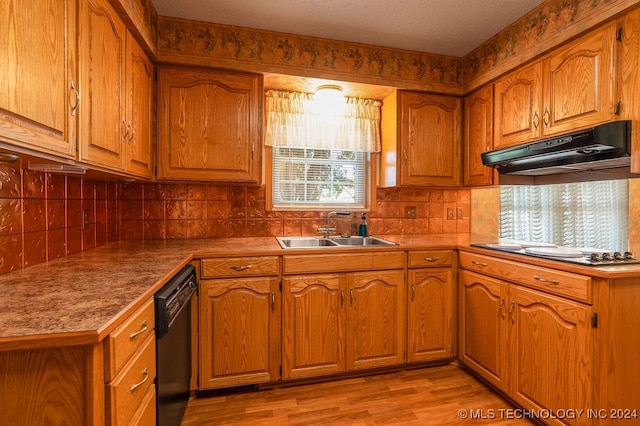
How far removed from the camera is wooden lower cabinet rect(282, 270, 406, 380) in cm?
198

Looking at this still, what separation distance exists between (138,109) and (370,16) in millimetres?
1520

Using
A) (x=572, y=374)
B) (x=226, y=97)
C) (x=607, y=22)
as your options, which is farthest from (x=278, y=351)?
(x=607, y=22)

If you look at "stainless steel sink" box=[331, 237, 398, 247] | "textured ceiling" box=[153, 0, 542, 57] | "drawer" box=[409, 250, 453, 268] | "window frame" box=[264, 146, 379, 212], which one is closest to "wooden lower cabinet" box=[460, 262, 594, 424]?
"drawer" box=[409, 250, 453, 268]

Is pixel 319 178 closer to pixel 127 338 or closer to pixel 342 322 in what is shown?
pixel 342 322

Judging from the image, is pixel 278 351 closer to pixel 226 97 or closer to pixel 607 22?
pixel 226 97

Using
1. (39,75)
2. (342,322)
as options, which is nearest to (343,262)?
(342,322)

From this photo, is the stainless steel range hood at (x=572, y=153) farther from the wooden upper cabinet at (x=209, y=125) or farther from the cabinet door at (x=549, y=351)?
the wooden upper cabinet at (x=209, y=125)

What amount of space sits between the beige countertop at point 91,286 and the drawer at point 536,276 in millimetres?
39

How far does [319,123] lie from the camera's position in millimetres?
2537

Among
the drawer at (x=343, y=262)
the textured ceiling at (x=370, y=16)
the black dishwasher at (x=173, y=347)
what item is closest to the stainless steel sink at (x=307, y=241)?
the drawer at (x=343, y=262)

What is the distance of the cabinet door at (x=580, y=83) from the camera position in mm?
1548

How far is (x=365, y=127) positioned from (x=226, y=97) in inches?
44.9

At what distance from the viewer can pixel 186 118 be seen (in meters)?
2.07

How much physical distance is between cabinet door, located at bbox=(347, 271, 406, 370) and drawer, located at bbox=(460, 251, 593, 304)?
1.67 ft
